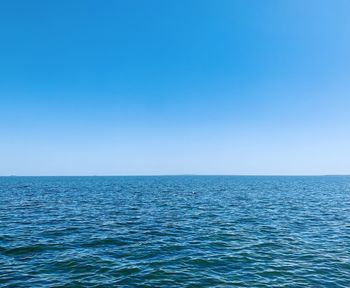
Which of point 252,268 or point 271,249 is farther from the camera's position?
point 271,249

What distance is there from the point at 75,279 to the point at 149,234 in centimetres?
1234

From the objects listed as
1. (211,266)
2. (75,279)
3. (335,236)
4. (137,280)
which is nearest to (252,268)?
(211,266)

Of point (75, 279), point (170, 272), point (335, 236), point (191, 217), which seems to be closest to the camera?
point (75, 279)

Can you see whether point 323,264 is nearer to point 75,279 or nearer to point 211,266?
point 211,266

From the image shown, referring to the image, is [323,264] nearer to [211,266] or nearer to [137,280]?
[211,266]

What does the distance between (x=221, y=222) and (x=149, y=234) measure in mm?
10252

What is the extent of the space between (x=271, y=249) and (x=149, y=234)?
11389mm

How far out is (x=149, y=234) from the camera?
96.6 feet

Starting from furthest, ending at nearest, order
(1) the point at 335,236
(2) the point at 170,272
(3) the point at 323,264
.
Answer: (1) the point at 335,236 < (3) the point at 323,264 < (2) the point at 170,272

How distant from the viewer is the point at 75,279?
1758 centimetres

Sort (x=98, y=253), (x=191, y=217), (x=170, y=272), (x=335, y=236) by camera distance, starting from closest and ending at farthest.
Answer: (x=170, y=272), (x=98, y=253), (x=335, y=236), (x=191, y=217)

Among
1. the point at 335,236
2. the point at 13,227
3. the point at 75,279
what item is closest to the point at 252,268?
the point at 75,279

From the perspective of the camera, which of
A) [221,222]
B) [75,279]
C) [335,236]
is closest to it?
[75,279]

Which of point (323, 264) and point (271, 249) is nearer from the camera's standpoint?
point (323, 264)
